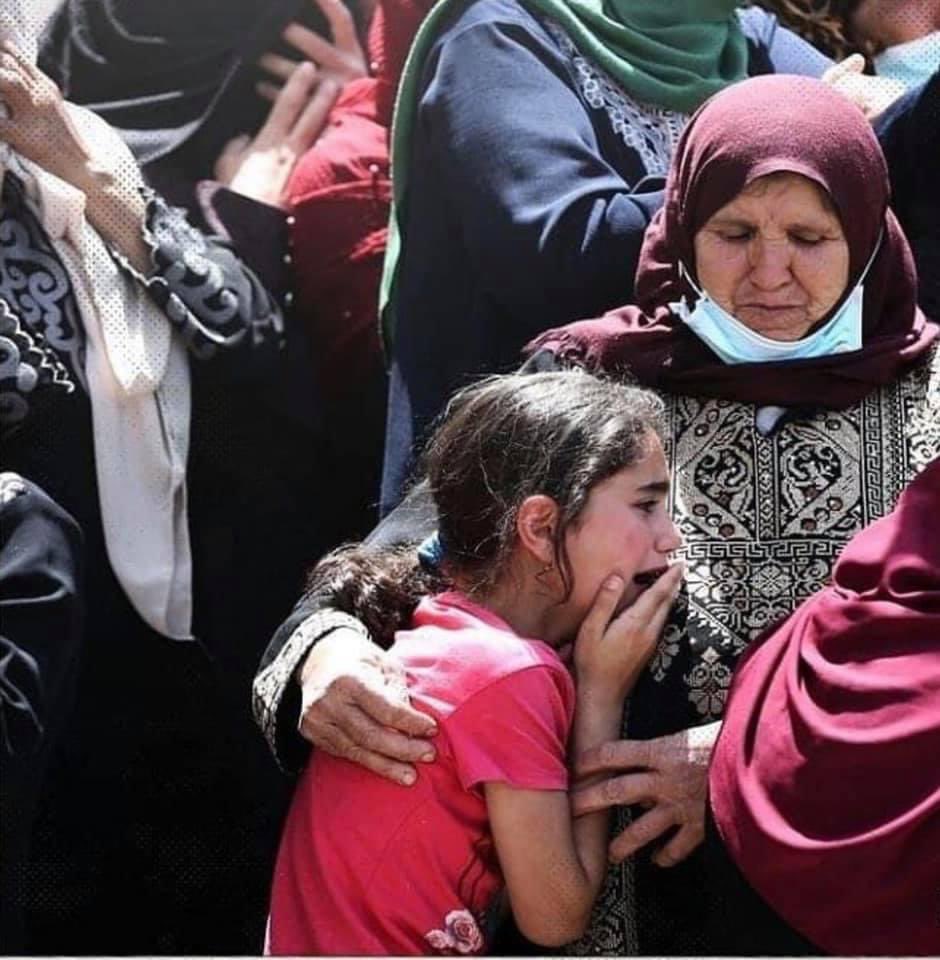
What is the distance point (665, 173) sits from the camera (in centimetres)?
317

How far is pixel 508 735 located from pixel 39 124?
1282 mm

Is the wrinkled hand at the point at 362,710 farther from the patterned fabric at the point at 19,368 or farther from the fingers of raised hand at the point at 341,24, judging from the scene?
the fingers of raised hand at the point at 341,24

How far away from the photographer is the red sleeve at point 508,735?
246 centimetres

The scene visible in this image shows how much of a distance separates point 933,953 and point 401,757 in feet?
1.96

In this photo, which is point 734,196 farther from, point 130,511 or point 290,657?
point 130,511

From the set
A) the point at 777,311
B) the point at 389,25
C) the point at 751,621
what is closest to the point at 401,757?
the point at 751,621

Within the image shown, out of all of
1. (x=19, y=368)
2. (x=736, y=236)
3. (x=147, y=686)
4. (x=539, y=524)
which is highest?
(x=736, y=236)

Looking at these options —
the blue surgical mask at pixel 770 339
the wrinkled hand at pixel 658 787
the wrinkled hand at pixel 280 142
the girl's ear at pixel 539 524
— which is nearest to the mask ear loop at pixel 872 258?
the blue surgical mask at pixel 770 339

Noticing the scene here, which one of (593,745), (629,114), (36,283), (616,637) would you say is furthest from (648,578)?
(36,283)

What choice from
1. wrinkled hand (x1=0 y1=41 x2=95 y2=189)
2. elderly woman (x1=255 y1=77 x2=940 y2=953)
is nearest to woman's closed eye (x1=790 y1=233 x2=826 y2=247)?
elderly woman (x1=255 y1=77 x2=940 y2=953)

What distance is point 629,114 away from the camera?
3.22 metres

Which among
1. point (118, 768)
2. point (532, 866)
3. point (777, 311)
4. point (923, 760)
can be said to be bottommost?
point (118, 768)

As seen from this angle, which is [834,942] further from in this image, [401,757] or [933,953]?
[401,757]

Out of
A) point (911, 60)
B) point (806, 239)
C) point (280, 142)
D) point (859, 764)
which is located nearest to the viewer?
point (859, 764)
